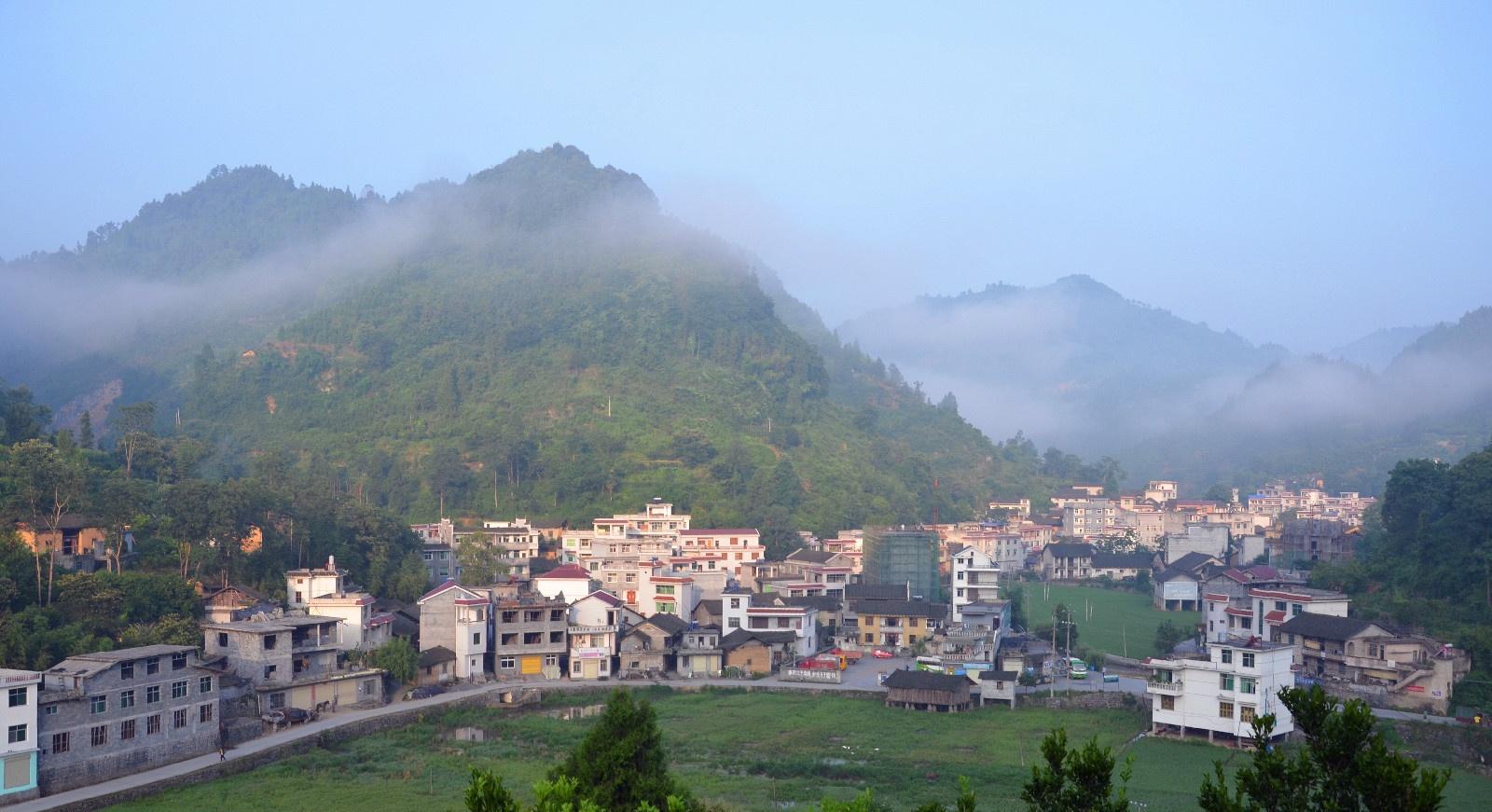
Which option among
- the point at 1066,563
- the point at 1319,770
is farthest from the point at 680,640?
the point at 1066,563

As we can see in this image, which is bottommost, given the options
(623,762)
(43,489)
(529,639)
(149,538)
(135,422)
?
(529,639)

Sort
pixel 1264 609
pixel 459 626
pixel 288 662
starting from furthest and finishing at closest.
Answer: pixel 1264 609 → pixel 459 626 → pixel 288 662

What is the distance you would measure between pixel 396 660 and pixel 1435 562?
26409 millimetres

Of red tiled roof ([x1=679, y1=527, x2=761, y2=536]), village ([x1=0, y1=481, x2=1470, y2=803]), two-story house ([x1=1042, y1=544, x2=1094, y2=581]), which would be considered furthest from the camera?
two-story house ([x1=1042, y1=544, x2=1094, y2=581])

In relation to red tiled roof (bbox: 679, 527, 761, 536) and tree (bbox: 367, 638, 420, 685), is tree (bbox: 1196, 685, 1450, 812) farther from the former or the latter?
red tiled roof (bbox: 679, 527, 761, 536)

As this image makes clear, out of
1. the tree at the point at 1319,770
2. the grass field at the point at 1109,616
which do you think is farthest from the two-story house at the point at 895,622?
the tree at the point at 1319,770

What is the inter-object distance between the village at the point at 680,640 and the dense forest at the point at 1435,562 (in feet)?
3.97

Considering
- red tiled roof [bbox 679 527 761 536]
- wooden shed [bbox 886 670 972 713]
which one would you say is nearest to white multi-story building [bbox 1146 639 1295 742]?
wooden shed [bbox 886 670 972 713]

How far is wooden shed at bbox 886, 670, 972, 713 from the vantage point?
2530 centimetres

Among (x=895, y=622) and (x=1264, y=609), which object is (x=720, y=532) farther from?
(x=1264, y=609)

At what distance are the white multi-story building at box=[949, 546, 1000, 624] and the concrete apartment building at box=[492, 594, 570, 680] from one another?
11.5 metres

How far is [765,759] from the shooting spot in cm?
2052

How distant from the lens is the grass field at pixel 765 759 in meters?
17.9

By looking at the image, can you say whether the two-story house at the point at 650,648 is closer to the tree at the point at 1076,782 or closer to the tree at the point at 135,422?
the tree at the point at 135,422
